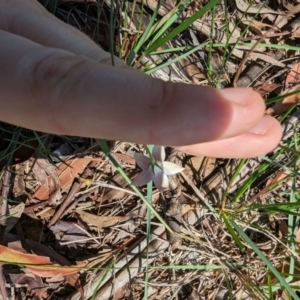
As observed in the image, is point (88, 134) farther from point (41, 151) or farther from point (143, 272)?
point (143, 272)

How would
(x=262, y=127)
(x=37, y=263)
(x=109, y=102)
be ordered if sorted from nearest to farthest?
(x=109, y=102) → (x=262, y=127) → (x=37, y=263)

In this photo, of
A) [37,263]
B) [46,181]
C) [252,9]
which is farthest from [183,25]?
[37,263]

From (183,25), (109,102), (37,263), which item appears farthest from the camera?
(37,263)

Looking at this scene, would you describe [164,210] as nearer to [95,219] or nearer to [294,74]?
[95,219]

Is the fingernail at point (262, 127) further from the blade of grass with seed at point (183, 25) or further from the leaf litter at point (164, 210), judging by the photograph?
the leaf litter at point (164, 210)

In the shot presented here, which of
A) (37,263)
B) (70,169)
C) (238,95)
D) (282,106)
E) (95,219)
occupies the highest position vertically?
(238,95)

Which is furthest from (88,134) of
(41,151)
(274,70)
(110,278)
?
(274,70)

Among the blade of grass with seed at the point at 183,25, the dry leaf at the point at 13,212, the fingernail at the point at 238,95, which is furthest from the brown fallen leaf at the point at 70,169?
the fingernail at the point at 238,95

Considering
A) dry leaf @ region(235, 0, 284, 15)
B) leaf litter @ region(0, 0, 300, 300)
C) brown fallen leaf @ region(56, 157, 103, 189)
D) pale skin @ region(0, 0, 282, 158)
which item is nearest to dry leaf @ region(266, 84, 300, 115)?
leaf litter @ region(0, 0, 300, 300)
